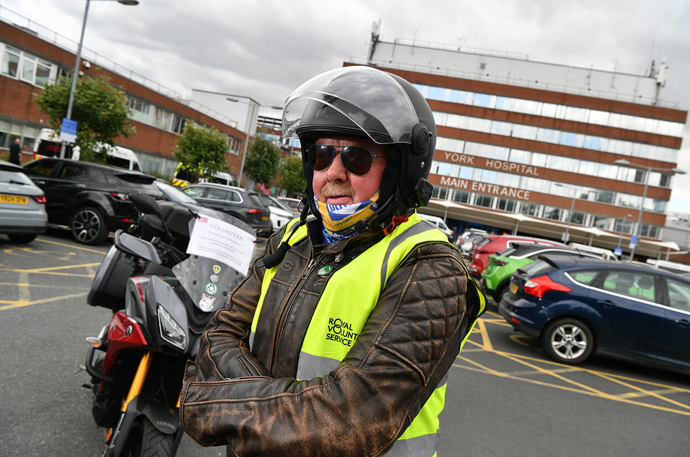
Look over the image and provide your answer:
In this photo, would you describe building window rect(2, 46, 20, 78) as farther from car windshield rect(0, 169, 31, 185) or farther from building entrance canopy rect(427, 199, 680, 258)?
building entrance canopy rect(427, 199, 680, 258)

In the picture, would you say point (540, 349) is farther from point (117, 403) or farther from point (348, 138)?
point (348, 138)

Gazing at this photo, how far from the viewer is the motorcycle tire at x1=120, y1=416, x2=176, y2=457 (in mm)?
2016

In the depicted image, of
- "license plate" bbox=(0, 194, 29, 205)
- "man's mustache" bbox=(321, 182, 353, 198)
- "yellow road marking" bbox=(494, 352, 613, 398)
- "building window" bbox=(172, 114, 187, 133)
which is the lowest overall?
"yellow road marking" bbox=(494, 352, 613, 398)

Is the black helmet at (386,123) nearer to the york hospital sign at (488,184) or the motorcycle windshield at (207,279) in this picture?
the motorcycle windshield at (207,279)

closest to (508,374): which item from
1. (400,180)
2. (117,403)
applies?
(117,403)

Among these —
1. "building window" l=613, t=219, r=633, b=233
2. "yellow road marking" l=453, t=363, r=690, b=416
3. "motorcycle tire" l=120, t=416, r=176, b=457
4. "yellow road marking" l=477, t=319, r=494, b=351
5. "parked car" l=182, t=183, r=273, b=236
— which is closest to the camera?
"motorcycle tire" l=120, t=416, r=176, b=457

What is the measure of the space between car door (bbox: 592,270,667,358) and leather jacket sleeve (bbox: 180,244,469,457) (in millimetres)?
5853

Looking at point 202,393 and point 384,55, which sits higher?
point 384,55

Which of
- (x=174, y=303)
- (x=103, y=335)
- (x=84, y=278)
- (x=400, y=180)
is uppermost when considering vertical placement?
(x=400, y=180)

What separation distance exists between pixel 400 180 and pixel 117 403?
212cm

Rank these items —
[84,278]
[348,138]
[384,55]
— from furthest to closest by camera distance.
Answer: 1. [384,55]
2. [84,278]
3. [348,138]

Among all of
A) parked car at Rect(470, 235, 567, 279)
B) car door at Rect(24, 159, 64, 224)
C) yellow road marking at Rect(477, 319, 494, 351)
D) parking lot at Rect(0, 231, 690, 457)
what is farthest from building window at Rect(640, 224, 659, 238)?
car door at Rect(24, 159, 64, 224)

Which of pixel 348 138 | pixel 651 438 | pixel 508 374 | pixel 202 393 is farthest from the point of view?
pixel 508 374

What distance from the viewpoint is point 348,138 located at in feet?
4.53
